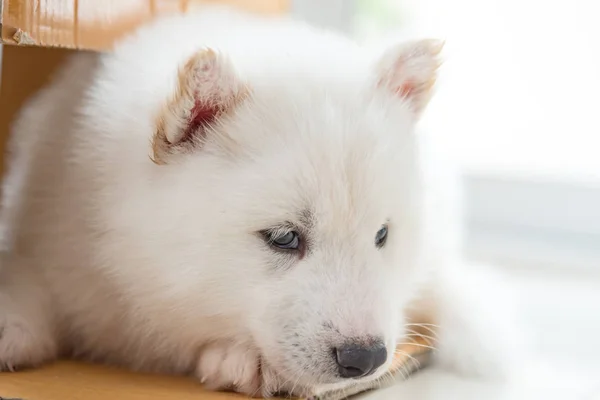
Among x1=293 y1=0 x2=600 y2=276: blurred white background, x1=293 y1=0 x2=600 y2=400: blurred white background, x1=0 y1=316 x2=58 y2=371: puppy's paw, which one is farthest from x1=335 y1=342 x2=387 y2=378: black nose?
x1=293 y1=0 x2=600 y2=276: blurred white background

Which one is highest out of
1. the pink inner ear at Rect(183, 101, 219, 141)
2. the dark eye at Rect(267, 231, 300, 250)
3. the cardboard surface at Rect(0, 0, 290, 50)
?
the cardboard surface at Rect(0, 0, 290, 50)

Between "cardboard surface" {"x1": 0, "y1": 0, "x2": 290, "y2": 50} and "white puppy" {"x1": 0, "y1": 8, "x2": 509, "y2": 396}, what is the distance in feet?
0.25

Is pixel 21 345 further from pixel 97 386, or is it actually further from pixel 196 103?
pixel 196 103

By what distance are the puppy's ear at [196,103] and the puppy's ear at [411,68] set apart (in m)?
0.31

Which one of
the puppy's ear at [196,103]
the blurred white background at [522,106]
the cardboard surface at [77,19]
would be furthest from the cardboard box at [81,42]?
the blurred white background at [522,106]

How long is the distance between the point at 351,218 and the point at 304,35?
55 cm

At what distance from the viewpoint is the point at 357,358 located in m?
1.37

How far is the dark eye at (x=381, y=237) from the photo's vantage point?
1558 millimetres

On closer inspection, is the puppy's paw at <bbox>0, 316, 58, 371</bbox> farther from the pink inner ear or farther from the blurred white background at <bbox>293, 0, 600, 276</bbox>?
the blurred white background at <bbox>293, 0, 600, 276</bbox>

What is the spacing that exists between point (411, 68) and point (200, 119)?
45 centimetres

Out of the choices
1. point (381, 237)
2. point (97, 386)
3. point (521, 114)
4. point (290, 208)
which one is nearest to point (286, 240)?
point (290, 208)

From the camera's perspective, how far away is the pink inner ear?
1.52 meters

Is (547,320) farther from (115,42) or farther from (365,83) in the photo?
(115,42)

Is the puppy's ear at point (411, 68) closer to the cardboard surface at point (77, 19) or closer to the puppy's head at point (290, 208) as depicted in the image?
the puppy's head at point (290, 208)
